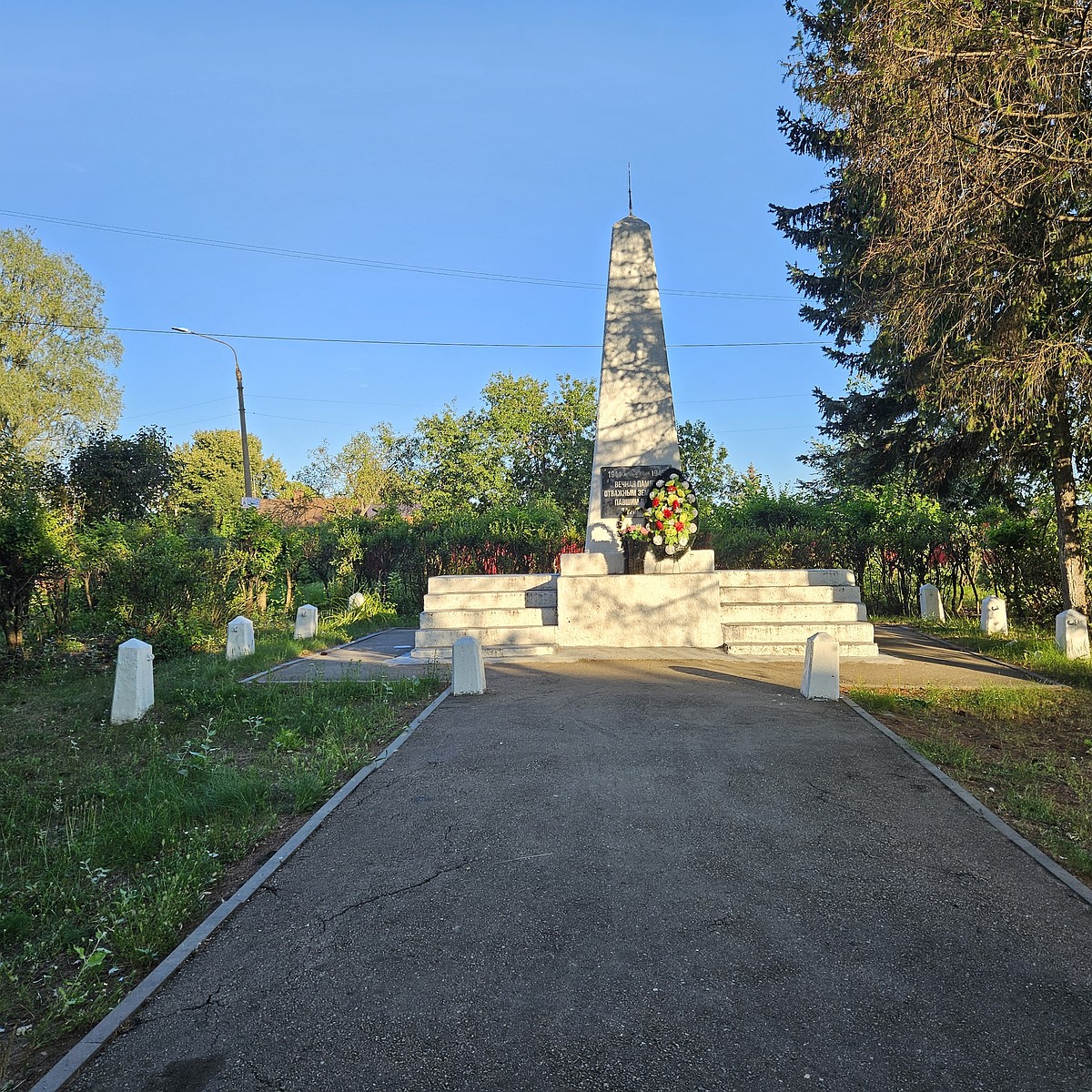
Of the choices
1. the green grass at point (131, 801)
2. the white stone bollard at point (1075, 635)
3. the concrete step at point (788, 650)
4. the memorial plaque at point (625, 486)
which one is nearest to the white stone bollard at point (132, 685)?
the green grass at point (131, 801)

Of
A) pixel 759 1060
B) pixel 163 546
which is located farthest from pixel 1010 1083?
pixel 163 546

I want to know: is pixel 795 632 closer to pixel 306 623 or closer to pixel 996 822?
pixel 996 822

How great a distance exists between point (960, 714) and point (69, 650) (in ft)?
35.3

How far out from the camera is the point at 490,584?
12.2 meters

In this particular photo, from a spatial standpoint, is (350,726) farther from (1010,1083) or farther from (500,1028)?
(1010,1083)

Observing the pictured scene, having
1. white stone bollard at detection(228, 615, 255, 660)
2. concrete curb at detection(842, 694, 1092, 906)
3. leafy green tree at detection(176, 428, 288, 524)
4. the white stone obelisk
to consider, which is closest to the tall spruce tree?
the white stone obelisk

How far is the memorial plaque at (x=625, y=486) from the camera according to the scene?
12.3 meters

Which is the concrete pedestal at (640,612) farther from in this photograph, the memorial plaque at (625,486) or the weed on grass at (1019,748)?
the weed on grass at (1019,748)

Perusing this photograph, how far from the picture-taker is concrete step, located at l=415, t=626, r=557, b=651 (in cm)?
1081

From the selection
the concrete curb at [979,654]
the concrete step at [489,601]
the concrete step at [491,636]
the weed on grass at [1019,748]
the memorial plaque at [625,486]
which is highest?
the memorial plaque at [625,486]

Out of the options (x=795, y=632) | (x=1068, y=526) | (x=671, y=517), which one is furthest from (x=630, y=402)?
(x=1068, y=526)

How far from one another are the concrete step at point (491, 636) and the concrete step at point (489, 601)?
50 cm

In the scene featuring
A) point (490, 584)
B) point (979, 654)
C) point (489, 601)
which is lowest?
point (979, 654)

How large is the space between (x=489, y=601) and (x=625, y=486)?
2.93 meters
